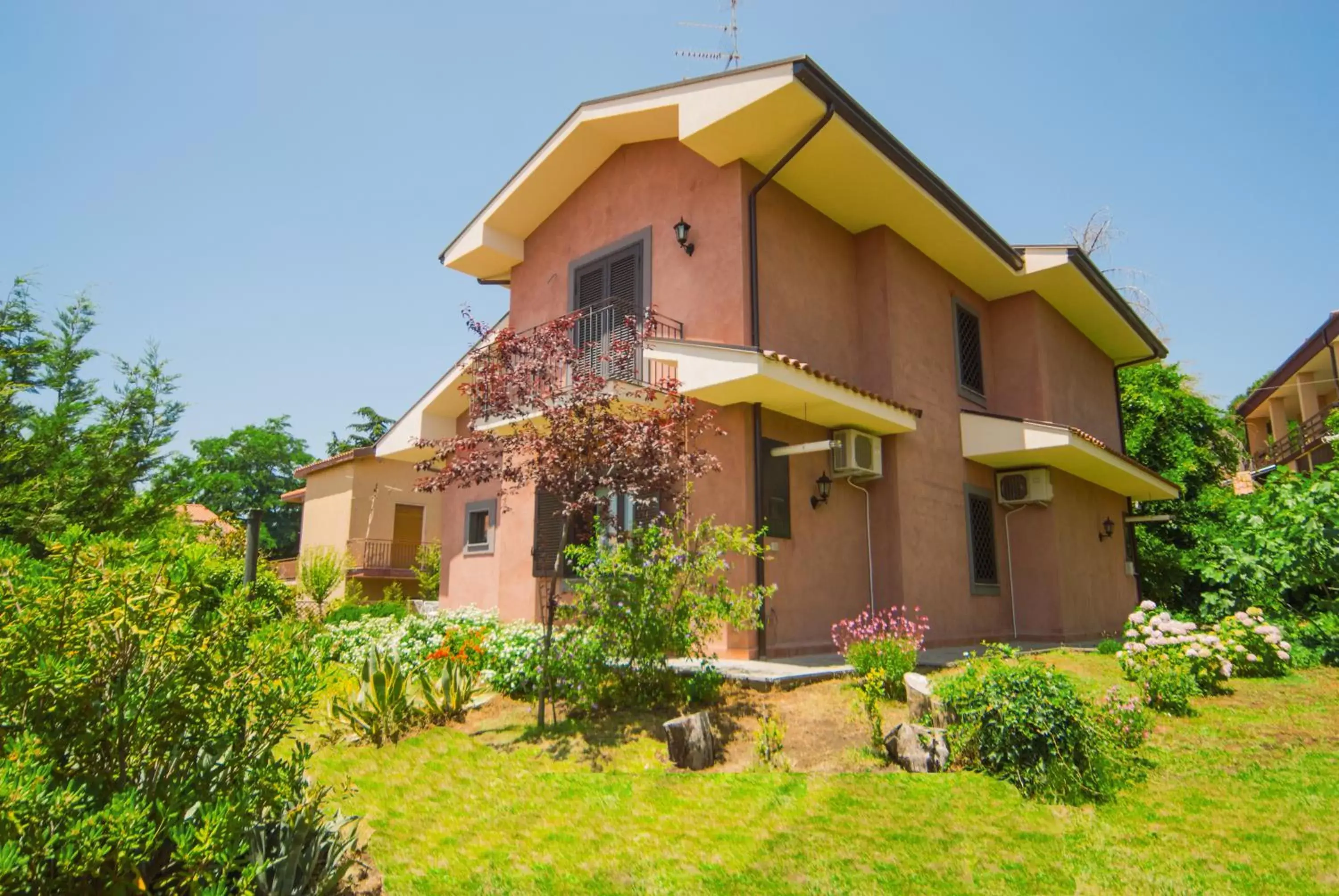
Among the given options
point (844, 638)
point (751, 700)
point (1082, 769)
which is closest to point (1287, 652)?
point (844, 638)

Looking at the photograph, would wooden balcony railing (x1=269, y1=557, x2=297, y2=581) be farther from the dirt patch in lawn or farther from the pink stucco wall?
the dirt patch in lawn

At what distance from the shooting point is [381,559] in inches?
947

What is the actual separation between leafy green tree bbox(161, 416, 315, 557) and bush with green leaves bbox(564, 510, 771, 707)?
155 feet

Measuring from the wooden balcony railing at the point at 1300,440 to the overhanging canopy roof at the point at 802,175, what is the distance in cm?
1533

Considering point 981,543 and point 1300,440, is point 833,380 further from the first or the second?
point 1300,440

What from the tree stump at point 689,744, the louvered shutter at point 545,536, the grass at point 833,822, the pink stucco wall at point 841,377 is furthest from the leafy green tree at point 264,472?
the tree stump at point 689,744

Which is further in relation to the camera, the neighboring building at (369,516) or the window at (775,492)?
the neighboring building at (369,516)

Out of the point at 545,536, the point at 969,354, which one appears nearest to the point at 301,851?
the point at 545,536

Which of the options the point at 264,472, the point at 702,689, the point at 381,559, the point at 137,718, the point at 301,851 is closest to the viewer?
the point at 137,718

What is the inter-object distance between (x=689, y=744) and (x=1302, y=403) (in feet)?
104

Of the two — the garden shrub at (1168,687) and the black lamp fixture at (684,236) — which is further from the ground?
the black lamp fixture at (684,236)

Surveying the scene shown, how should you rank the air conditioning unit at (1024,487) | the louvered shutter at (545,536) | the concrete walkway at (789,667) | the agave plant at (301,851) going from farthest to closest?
the air conditioning unit at (1024,487) → the louvered shutter at (545,536) → the concrete walkway at (789,667) → the agave plant at (301,851)

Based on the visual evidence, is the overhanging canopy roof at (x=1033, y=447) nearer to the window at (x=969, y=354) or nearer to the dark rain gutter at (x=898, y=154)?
the window at (x=969, y=354)

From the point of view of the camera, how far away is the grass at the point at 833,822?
12.8 ft
